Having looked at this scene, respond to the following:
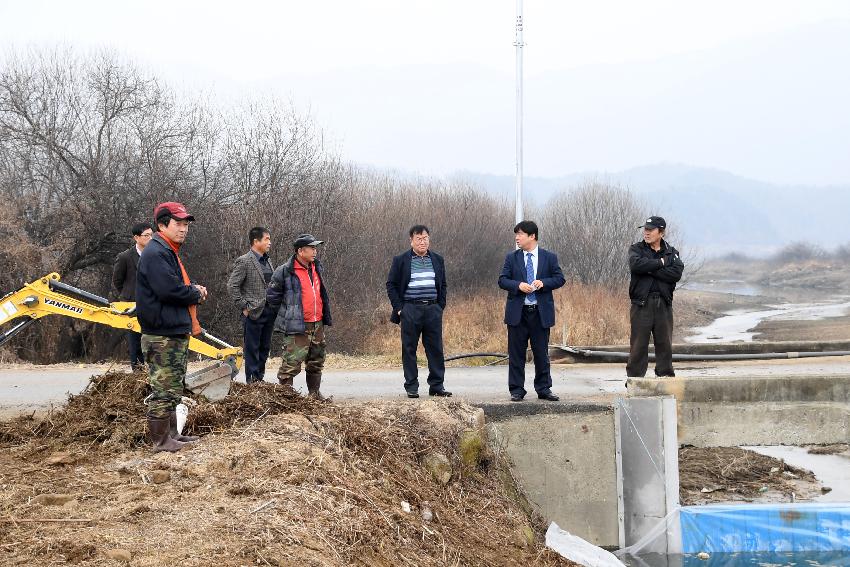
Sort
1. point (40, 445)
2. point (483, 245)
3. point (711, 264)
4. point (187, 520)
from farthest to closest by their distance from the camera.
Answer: point (711, 264) < point (483, 245) < point (40, 445) < point (187, 520)

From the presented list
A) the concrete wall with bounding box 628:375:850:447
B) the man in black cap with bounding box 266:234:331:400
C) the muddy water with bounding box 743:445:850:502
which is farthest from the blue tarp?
the man in black cap with bounding box 266:234:331:400

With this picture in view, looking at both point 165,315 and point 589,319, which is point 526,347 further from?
point 589,319

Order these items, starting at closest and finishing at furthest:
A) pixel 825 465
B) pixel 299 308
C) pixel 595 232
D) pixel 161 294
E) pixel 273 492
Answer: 1. pixel 273 492
2. pixel 161 294
3. pixel 299 308
4. pixel 825 465
5. pixel 595 232

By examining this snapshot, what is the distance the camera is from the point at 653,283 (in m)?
9.86

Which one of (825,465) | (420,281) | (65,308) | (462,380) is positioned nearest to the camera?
(65,308)

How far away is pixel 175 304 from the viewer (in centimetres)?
685

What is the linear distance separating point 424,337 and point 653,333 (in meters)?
2.56

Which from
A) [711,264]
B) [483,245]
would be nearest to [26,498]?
[483,245]

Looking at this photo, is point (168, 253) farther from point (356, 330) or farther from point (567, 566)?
point (356, 330)

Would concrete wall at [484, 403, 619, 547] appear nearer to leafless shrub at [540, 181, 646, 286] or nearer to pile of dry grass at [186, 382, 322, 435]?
pile of dry grass at [186, 382, 322, 435]

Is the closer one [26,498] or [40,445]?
[26,498]

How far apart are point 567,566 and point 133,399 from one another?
157 inches

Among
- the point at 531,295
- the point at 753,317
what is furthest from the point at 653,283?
the point at 753,317

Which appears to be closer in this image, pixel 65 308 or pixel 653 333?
pixel 65 308
